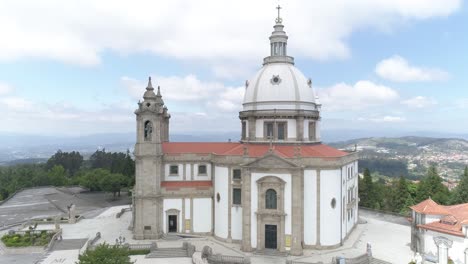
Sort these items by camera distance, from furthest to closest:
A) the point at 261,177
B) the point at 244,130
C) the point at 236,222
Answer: the point at 244,130 → the point at 236,222 → the point at 261,177

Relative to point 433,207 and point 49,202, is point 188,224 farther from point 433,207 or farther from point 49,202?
point 49,202

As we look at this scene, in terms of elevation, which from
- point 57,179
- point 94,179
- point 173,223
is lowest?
point 57,179

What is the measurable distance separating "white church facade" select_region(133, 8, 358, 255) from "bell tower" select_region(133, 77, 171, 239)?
0.37 feet

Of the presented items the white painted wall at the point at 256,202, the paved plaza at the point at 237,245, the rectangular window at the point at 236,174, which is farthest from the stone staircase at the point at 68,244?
the white painted wall at the point at 256,202

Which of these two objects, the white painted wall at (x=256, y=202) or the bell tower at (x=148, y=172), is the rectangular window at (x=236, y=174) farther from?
the bell tower at (x=148, y=172)

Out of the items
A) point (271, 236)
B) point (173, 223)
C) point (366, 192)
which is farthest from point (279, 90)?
point (366, 192)

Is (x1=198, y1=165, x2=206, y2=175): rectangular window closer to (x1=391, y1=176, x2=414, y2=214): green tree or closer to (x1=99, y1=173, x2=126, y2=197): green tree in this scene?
(x1=391, y1=176, x2=414, y2=214): green tree

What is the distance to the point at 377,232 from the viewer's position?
44156 millimetres

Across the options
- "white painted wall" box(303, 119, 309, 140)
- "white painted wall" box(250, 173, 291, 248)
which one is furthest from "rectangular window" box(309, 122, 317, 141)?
"white painted wall" box(250, 173, 291, 248)

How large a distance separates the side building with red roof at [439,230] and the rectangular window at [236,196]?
1742 centimetres

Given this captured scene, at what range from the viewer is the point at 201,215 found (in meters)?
42.2

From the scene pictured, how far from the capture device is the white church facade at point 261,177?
1433 inches

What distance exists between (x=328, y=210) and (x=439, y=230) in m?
9.88

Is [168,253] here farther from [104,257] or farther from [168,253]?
[104,257]
